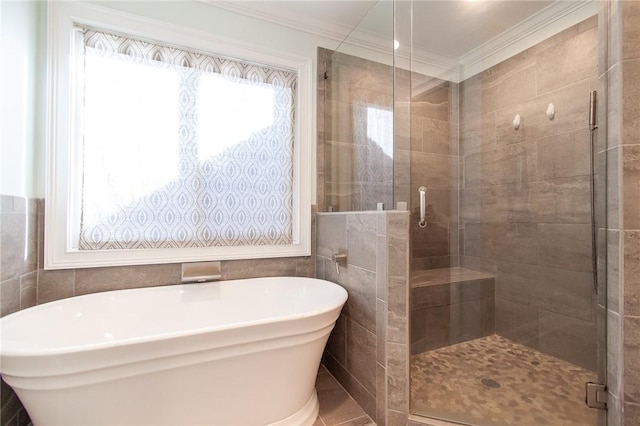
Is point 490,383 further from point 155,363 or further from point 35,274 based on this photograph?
point 35,274

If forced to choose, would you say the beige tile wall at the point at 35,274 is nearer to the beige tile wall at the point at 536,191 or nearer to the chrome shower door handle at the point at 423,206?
the chrome shower door handle at the point at 423,206

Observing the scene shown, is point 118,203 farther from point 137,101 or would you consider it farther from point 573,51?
point 573,51

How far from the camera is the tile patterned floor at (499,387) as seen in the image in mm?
1265

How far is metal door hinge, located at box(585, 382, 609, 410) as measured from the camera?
46.1 inches

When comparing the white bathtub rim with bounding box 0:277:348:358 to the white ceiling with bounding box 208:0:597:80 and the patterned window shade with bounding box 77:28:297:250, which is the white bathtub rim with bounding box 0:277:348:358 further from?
the white ceiling with bounding box 208:0:597:80

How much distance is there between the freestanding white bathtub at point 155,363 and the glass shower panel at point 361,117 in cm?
74

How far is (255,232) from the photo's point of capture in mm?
2002

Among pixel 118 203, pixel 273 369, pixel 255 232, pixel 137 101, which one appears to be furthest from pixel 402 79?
pixel 118 203

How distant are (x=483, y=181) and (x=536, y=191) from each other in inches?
12.8

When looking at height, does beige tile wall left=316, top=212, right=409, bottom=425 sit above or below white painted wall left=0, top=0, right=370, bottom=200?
below

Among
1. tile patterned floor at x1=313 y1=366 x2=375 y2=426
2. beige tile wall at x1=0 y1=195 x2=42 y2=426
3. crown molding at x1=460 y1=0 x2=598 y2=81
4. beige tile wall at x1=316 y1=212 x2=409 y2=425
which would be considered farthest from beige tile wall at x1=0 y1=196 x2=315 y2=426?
crown molding at x1=460 y1=0 x2=598 y2=81

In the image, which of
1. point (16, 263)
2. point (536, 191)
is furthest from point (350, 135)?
point (16, 263)

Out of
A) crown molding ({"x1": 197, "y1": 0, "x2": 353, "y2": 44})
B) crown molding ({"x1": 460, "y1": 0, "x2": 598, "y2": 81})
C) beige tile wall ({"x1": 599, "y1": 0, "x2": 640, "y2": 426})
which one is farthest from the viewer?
crown molding ({"x1": 197, "y1": 0, "x2": 353, "y2": 44})

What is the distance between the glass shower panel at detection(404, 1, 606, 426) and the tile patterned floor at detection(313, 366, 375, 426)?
0.32m
